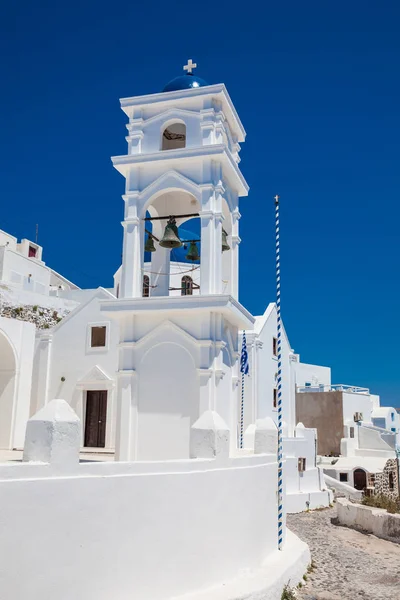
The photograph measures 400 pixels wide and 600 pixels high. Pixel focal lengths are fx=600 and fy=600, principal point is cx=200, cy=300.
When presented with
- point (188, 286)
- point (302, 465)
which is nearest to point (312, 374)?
point (302, 465)

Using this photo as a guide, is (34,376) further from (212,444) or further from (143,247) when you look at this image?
(212,444)

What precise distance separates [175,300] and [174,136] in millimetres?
4287

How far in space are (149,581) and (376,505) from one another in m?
11.8

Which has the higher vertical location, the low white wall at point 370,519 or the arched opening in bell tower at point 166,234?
the arched opening in bell tower at point 166,234

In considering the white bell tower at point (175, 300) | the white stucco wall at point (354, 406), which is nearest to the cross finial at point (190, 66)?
the white bell tower at point (175, 300)

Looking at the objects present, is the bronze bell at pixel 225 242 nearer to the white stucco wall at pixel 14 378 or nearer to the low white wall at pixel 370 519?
the white stucco wall at pixel 14 378

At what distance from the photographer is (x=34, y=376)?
19.4m

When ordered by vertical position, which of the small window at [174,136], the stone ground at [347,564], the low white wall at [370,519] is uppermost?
the small window at [174,136]

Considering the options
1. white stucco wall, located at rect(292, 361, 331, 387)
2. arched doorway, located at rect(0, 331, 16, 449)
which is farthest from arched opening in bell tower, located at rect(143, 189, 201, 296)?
white stucco wall, located at rect(292, 361, 331, 387)

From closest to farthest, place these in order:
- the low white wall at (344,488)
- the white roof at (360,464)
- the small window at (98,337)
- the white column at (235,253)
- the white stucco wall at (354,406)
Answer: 1. the white column at (235,253)
2. the small window at (98,337)
3. the low white wall at (344,488)
4. the white roof at (360,464)
5. the white stucco wall at (354,406)

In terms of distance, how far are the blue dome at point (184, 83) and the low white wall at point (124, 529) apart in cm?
765

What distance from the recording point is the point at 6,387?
47.5 feet

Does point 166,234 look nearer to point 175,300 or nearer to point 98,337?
point 175,300

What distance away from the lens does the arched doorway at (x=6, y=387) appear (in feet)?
46.4
